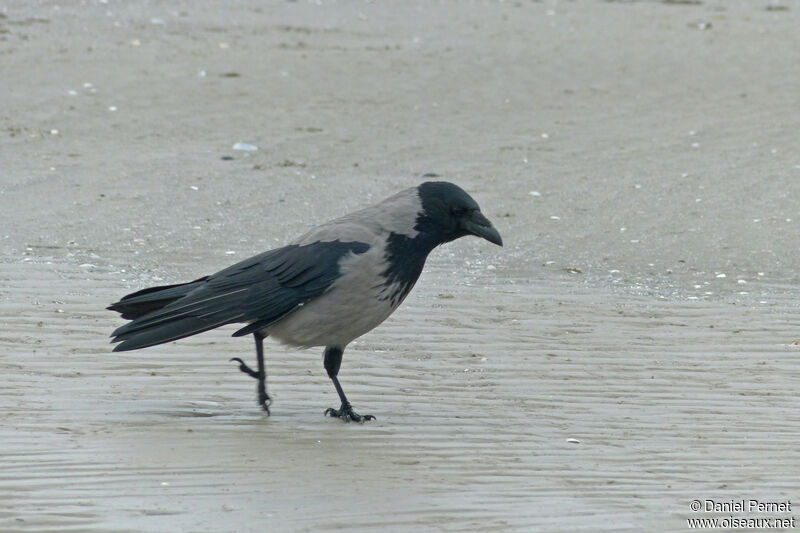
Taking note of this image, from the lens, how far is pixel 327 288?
215 inches

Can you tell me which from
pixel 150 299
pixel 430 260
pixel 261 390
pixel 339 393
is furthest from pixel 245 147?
pixel 339 393

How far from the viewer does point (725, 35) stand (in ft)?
53.3

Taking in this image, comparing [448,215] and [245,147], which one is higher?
[448,215]

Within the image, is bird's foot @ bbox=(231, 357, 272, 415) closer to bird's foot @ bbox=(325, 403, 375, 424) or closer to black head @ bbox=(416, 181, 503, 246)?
bird's foot @ bbox=(325, 403, 375, 424)

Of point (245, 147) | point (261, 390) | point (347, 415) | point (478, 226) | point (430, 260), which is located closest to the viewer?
point (347, 415)

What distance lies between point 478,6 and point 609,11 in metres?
1.90

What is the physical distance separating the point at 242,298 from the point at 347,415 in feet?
2.37

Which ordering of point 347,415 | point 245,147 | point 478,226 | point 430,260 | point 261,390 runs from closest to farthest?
point 347,415, point 261,390, point 478,226, point 430,260, point 245,147

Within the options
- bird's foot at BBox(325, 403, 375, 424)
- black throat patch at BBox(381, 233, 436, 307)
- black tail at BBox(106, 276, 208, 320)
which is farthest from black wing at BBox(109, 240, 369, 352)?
bird's foot at BBox(325, 403, 375, 424)

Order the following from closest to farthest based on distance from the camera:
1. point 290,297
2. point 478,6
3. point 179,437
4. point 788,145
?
point 179,437 < point 290,297 < point 788,145 < point 478,6

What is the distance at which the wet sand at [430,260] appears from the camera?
4.64 metres

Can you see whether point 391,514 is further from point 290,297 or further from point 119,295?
point 119,295

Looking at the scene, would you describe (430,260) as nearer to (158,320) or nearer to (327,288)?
(327,288)

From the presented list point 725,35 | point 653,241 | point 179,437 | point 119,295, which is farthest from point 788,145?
point 179,437
